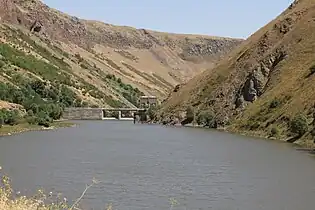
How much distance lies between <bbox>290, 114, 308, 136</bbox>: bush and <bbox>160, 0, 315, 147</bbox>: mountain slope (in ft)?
5.78

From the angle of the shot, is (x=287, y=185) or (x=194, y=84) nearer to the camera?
(x=287, y=185)

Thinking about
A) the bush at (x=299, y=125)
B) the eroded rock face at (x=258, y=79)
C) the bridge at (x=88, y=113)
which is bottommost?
the bridge at (x=88, y=113)

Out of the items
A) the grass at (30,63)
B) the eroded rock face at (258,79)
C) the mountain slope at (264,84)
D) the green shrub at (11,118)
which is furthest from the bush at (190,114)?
the grass at (30,63)

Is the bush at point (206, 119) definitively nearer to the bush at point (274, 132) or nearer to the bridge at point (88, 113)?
the bush at point (274, 132)

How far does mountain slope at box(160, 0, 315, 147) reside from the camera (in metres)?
95.1

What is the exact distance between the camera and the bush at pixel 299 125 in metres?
79.0

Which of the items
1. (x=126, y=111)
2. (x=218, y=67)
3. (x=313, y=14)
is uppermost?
(x=313, y=14)

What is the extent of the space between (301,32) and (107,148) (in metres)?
62.5

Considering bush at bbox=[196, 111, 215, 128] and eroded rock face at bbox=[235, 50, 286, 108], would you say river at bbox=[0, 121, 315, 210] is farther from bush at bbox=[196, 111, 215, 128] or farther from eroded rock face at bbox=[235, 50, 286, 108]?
bush at bbox=[196, 111, 215, 128]

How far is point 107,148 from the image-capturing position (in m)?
72.0

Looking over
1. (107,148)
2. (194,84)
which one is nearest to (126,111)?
(194,84)

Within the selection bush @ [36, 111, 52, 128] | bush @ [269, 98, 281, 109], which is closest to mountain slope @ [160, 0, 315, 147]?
bush @ [269, 98, 281, 109]

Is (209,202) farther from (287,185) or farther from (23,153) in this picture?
(23,153)

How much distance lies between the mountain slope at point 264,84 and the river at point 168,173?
17.6 metres
